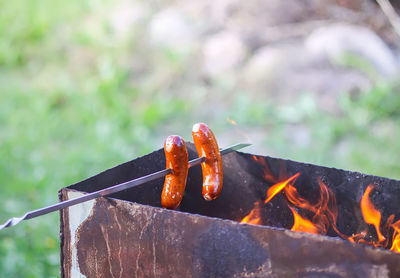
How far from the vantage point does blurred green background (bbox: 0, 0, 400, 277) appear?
480 centimetres

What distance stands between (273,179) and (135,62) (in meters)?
4.81

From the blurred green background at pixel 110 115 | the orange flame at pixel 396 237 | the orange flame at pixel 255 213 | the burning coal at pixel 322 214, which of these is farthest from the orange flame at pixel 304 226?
the blurred green background at pixel 110 115

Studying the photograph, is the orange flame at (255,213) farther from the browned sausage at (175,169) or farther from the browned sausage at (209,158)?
the browned sausage at (175,169)

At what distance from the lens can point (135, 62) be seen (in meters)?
6.97

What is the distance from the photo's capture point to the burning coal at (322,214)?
2266 mm

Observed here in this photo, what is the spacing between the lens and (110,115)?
611cm

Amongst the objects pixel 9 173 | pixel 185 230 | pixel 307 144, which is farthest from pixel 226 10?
pixel 185 230

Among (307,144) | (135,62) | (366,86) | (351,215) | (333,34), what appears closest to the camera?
(351,215)

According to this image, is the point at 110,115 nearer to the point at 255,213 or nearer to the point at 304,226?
the point at 255,213

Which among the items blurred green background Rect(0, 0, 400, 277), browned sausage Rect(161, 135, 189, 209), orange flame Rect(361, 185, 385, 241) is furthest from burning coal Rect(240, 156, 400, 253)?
blurred green background Rect(0, 0, 400, 277)

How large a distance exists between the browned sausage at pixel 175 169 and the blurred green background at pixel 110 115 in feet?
6.19

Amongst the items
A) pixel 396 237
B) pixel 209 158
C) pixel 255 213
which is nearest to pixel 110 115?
pixel 255 213

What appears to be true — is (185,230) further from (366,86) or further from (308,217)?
(366,86)

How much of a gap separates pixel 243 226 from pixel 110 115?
15.0 ft
